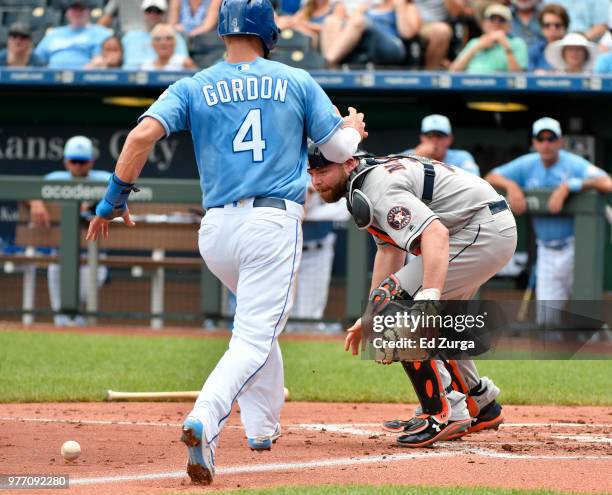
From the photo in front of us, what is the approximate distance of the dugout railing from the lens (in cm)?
1066

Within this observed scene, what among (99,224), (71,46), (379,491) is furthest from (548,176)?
(379,491)

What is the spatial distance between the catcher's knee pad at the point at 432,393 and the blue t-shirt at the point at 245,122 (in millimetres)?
1128

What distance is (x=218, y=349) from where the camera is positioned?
32.3 feet

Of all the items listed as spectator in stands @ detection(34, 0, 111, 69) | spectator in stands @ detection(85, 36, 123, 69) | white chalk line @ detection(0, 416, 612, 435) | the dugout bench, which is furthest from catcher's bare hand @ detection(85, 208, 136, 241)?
spectator in stands @ detection(34, 0, 111, 69)

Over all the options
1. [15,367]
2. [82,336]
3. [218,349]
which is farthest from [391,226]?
[82,336]

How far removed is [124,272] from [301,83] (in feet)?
22.7

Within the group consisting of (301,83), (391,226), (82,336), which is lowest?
(82,336)

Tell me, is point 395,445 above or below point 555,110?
below

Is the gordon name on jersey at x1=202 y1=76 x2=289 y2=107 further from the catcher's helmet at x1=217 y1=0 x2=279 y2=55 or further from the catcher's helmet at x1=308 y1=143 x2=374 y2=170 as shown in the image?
A: the catcher's helmet at x1=308 y1=143 x2=374 y2=170

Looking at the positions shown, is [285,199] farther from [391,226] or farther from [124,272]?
[124,272]

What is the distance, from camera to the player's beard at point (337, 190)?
16.7 ft

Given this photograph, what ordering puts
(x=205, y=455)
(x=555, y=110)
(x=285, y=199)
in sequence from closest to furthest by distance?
1. (x=205, y=455)
2. (x=285, y=199)
3. (x=555, y=110)

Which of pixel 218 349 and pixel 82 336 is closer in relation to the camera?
pixel 218 349

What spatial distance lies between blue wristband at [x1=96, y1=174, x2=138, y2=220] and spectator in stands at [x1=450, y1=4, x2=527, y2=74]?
7.61 metres
